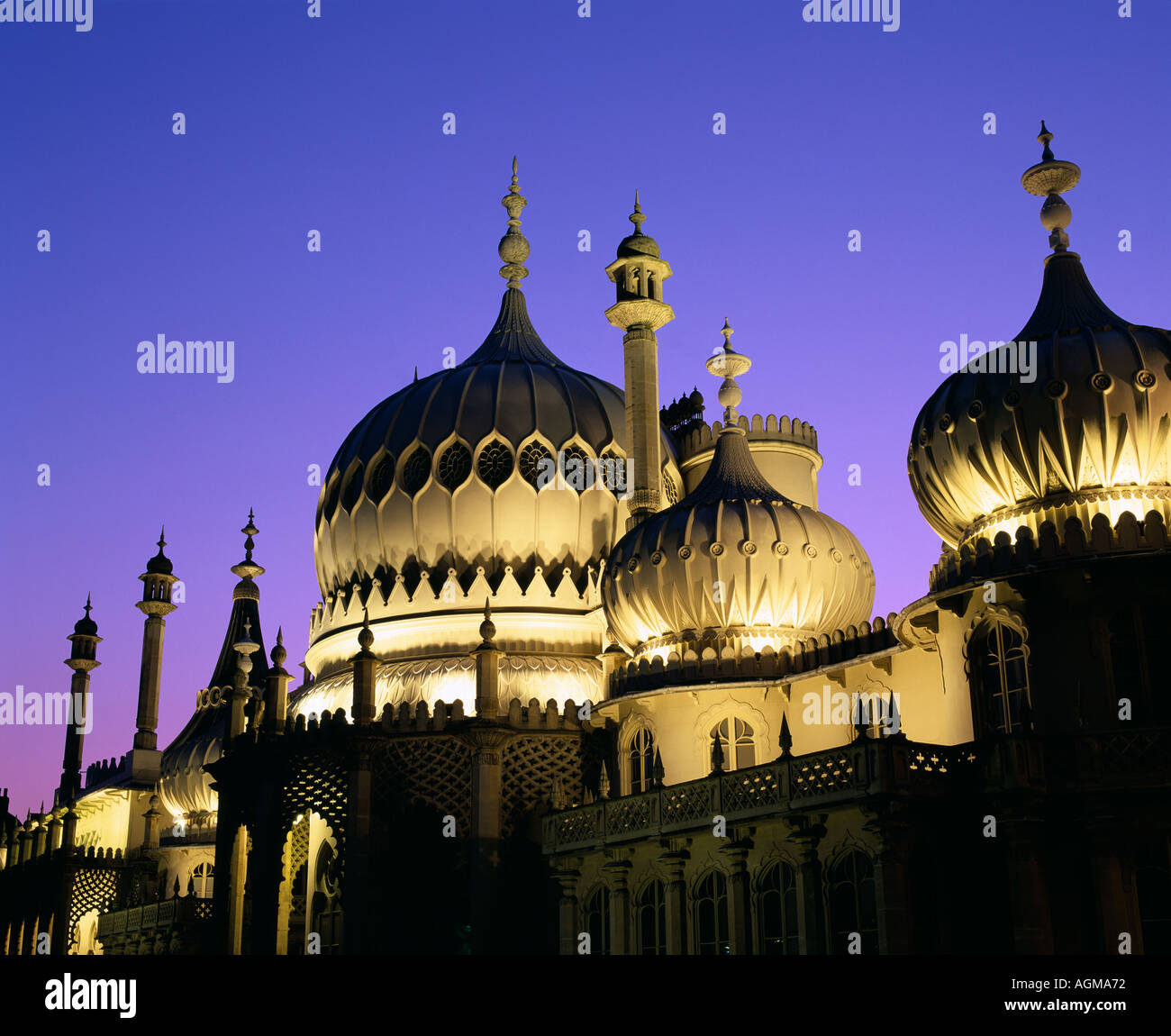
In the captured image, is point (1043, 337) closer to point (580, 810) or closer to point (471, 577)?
point (580, 810)

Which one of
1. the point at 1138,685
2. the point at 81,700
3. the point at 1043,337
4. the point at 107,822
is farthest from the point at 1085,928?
the point at 81,700

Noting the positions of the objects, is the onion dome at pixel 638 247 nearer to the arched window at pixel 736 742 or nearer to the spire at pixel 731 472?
the spire at pixel 731 472

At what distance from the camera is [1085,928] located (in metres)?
18.1

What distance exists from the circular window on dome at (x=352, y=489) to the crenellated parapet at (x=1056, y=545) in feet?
59.3

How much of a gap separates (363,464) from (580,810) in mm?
12869

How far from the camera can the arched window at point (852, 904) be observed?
19.4 meters

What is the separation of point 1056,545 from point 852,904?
552cm

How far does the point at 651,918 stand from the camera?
23875mm

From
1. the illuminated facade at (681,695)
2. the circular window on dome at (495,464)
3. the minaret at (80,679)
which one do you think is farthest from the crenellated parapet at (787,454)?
the minaret at (80,679)

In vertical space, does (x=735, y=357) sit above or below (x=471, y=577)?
above

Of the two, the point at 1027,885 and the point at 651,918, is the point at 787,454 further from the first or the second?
the point at 1027,885

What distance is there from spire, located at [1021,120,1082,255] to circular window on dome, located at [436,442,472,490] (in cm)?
1481

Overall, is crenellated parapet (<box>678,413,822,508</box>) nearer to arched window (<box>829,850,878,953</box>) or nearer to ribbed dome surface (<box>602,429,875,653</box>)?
ribbed dome surface (<box>602,429,875,653</box>)
